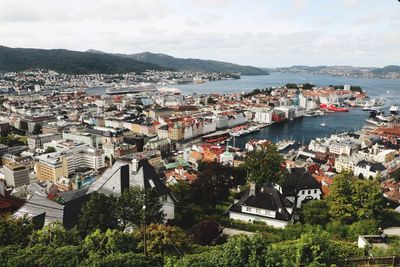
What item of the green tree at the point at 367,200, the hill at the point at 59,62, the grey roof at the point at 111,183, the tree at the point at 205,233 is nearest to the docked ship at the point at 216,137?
the green tree at the point at 367,200

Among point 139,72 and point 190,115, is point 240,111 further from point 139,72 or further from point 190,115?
point 139,72

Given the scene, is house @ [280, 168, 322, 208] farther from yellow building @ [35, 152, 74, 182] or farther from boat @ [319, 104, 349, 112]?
boat @ [319, 104, 349, 112]

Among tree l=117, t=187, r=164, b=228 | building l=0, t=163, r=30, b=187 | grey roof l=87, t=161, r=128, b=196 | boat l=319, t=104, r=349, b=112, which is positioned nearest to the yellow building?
building l=0, t=163, r=30, b=187

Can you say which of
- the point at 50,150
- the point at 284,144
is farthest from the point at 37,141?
the point at 284,144

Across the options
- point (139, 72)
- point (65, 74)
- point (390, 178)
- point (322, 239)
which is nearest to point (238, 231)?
point (322, 239)

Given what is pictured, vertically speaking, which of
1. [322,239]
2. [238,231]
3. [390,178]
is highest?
[322,239]
